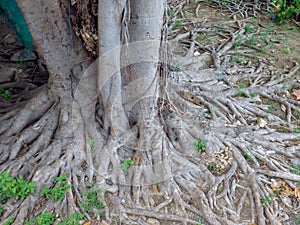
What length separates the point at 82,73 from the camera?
8.39 ft

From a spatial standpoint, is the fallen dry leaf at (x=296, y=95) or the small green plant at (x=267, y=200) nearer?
the small green plant at (x=267, y=200)

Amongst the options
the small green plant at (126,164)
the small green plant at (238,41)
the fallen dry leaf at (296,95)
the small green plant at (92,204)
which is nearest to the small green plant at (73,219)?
the small green plant at (92,204)

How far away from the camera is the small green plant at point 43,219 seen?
7.38 feet

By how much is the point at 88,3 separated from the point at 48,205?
1.42 m

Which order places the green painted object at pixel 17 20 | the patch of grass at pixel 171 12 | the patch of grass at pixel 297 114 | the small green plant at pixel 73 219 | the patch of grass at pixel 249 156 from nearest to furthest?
the small green plant at pixel 73 219, the patch of grass at pixel 249 156, the patch of grass at pixel 297 114, the green painted object at pixel 17 20, the patch of grass at pixel 171 12

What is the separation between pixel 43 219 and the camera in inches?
88.7

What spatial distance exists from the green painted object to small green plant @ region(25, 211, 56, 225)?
2.50 metres

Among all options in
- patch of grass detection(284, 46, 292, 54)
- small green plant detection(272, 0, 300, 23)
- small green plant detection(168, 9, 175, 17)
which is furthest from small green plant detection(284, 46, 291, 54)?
small green plant detection(168, 9, 175, 17)

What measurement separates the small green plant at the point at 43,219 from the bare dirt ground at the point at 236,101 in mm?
711

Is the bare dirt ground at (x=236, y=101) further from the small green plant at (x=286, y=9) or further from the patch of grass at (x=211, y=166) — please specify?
the small green plant at (x=286, y=9)

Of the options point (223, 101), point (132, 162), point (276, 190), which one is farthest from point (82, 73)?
point (276, 190)

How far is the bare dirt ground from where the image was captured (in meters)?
2.48

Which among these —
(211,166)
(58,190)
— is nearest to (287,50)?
(211,166)

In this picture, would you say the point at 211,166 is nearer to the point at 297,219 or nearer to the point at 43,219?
the point at 297,219
